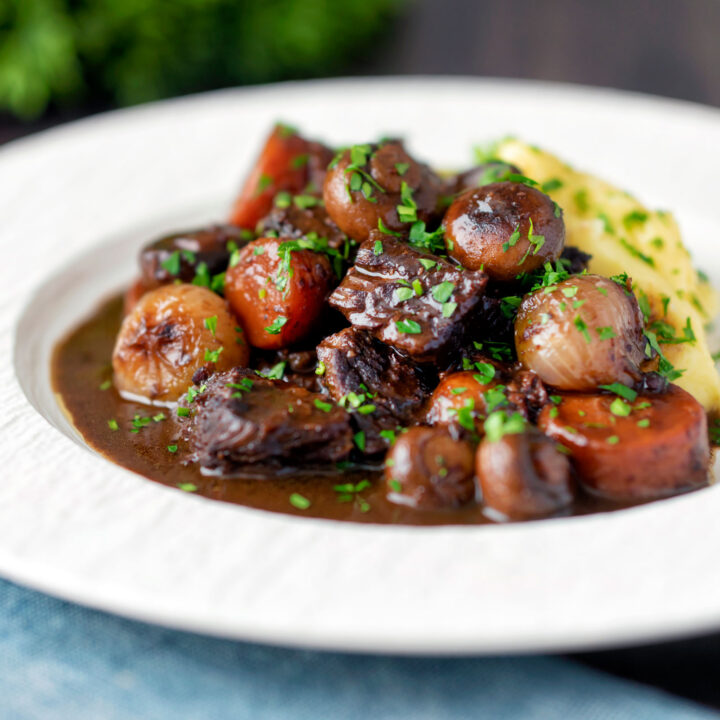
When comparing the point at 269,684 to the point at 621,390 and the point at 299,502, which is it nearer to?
the point at 299,502

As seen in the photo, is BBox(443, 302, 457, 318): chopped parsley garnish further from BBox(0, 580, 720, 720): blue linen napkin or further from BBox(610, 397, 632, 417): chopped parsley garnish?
BBox(0, 580, 720, 720): blue linen napkin

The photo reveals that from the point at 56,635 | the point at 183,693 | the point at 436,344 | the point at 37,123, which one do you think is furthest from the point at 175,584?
the point at 37,123

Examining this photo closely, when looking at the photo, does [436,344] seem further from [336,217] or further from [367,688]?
[367,688]

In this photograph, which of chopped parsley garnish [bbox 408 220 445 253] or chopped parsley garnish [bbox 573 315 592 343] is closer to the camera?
chopped parsley garnish [bbox 573 315 592 343]

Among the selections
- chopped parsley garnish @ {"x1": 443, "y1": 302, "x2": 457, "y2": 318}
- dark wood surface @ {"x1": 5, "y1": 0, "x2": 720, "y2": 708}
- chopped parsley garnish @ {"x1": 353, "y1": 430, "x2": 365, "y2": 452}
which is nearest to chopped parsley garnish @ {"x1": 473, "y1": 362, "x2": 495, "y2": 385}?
chopped parsley garnish @ {"x1": 443, "y1": 302, "x2": 457, "y2": 318}

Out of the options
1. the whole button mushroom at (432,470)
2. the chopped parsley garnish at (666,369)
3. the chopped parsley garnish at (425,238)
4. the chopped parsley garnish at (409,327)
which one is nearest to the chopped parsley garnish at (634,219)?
the chopped parsley garnish at (666,369)

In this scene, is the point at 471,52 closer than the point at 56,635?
No
